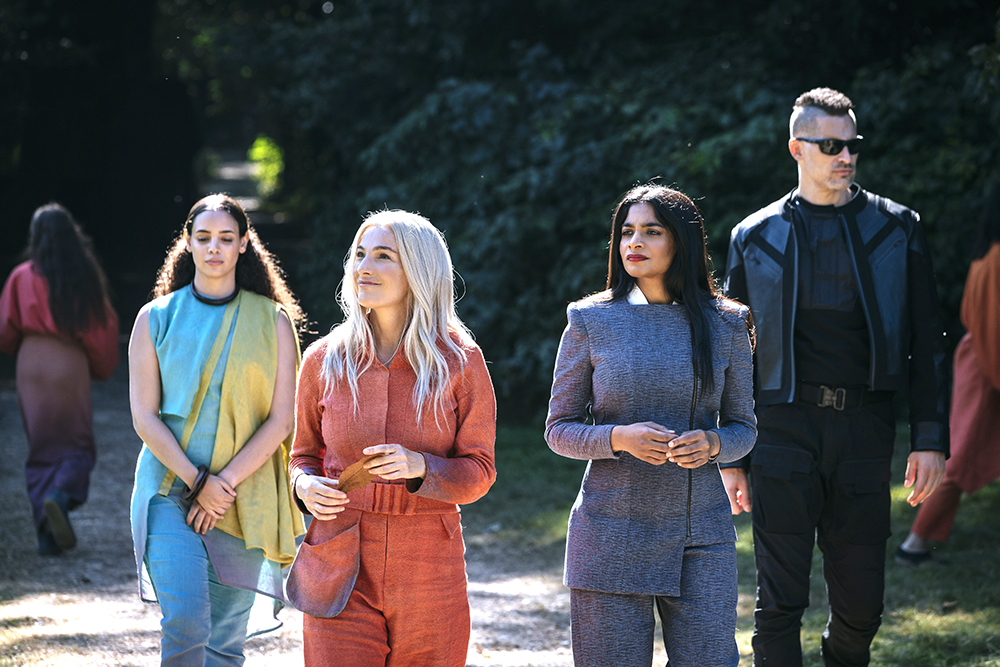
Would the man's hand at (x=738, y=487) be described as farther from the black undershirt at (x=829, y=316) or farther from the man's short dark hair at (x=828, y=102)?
the man's short dark hair at (x=828, y=102)

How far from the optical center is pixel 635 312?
3471 mm

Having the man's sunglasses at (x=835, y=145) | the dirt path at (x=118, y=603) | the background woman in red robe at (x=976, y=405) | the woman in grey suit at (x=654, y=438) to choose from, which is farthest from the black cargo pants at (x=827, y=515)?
the background woman in red robe at (x=976, y=405)

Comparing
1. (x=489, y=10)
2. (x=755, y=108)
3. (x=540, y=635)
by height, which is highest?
(x=489, y=10)

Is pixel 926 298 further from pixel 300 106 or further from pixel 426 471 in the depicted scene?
pixel 300 106

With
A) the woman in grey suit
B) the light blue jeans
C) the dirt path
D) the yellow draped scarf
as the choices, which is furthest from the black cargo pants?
the light blue jeans

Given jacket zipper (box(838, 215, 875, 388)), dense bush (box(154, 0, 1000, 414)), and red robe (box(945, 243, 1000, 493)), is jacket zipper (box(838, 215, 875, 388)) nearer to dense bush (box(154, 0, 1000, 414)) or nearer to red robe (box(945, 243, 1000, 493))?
red robe (box(945, 243, 1000, 493))

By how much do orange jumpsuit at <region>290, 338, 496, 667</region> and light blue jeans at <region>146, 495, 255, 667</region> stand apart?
0.74 metres

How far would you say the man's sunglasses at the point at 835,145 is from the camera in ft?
13.8

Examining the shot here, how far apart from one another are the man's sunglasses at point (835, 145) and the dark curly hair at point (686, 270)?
0.90 metres

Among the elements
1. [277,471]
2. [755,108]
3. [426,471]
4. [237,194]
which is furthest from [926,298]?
[237,194]

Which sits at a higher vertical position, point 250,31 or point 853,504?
point 250,31

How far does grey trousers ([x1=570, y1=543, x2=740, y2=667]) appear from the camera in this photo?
3240mm

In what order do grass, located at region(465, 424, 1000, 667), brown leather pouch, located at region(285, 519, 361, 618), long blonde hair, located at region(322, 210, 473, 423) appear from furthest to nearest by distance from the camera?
grass, located at region(465, 424, 1000, 667) < long blonde hair, located at region(322, 210, 473, 423) < brown leather pouch, located at region(285, 519, 361, 618)

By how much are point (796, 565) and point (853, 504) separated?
12.1 inches
